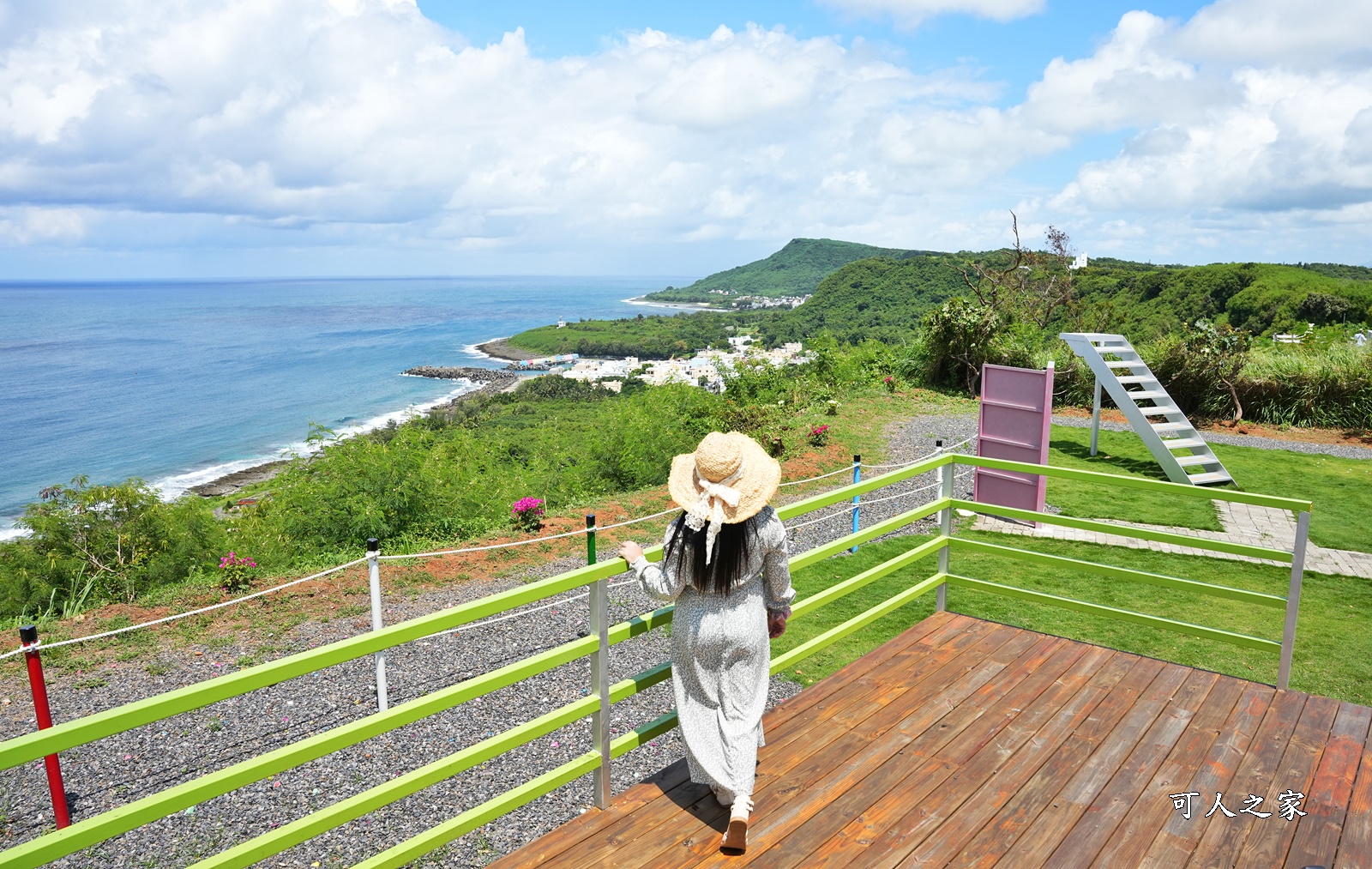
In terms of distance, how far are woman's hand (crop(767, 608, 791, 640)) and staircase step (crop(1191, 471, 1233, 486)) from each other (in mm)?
10159

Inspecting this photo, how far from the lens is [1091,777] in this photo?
10.3 ft

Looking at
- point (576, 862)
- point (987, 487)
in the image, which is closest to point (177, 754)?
point (576, 862)

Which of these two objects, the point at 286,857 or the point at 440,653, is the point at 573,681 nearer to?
the point at 440,653

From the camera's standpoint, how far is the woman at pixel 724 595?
2600 mm

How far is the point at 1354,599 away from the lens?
6922 millimetres

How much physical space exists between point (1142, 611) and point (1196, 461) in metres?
5.42

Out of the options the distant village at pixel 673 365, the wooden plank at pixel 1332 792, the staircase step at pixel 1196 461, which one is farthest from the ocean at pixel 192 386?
the wooden plank at pixel 1332 792

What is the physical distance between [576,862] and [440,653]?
4188 mm

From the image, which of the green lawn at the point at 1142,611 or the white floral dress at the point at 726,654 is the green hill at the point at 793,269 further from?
the white floral dress at the point at 726,654

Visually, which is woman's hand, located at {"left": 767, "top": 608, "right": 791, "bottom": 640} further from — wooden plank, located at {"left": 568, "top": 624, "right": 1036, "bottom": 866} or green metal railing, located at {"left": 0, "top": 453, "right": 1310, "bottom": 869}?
wooden plank, located at {"left": 568, "top": 624, "right": 1036, "bottom": 866}

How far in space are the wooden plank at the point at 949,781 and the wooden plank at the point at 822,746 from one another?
0.86 feet

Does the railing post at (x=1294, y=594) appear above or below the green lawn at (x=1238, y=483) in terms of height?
above

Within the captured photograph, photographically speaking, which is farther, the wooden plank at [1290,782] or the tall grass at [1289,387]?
the tall grass at [1289,387]

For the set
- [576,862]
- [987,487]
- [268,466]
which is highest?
[576,862]
